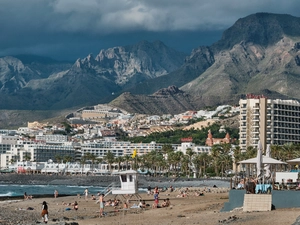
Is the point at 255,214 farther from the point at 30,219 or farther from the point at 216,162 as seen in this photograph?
the point at 216,162

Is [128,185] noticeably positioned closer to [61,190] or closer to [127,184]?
[127,184]

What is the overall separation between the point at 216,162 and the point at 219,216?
485 feet

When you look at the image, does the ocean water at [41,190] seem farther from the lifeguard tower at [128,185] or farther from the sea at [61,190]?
the lifeguard tower at [128,185]

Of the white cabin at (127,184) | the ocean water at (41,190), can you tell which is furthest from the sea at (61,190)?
the white cabin at (127,184)

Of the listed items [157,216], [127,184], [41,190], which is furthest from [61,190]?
[157,216]

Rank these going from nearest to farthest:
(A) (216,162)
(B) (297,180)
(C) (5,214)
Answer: (B) (297,180), (C) (5,214), (A) (216,162)

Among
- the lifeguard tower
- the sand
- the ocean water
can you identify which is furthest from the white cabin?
the ocean water

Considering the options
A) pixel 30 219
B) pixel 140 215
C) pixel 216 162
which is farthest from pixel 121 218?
pixel 216 162

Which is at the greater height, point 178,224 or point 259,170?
point 259,170

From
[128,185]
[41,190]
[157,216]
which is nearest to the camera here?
[157,216]

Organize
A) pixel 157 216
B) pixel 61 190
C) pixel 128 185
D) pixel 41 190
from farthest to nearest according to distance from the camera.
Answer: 1. pixel 41 190
2. pixel 61 190
3. pixel 128 185
4. pixel 157 216

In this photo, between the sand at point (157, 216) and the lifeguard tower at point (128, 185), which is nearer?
the sand at point (157, 216)

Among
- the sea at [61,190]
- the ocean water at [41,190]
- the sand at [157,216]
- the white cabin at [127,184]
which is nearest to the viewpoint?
the sand at [157,216]

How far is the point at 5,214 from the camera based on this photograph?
65625mm
